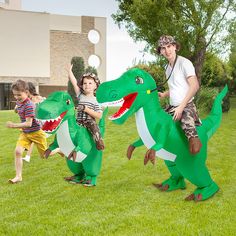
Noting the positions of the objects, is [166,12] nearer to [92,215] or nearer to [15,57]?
[92,215]

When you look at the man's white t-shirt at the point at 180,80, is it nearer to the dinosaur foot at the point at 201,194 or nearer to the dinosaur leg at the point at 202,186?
the dinosaur leg at the point at 202,186

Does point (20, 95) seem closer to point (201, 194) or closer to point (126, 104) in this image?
point (126, 104)

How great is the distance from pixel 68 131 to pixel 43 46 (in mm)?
37352

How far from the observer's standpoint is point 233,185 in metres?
7.50

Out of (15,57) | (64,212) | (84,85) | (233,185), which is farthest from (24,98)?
(15,57)

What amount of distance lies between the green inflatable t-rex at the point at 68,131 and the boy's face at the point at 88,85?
0.28 m

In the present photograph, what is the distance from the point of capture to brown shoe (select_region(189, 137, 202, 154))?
19.3ft

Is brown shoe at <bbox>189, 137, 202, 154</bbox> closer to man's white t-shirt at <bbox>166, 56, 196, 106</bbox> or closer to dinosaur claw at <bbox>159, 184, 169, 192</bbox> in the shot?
man's white t-shirt at <bbox>166, 56, 196, 106</bbox>

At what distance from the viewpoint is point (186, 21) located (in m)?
20.7

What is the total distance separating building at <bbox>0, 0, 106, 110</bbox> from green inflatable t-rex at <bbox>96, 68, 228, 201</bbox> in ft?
120

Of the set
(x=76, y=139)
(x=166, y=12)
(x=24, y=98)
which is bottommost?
(x=76, y=139)

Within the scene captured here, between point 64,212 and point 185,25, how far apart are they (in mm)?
16016

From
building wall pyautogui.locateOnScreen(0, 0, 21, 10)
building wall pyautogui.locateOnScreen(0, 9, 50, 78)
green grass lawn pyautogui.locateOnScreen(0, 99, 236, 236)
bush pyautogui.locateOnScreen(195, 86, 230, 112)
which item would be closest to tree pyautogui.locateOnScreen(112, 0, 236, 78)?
bush pyautogui.locateOnScreen(195, 86, 230, 112)

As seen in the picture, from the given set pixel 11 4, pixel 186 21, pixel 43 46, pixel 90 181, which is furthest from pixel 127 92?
pixel 11 4
